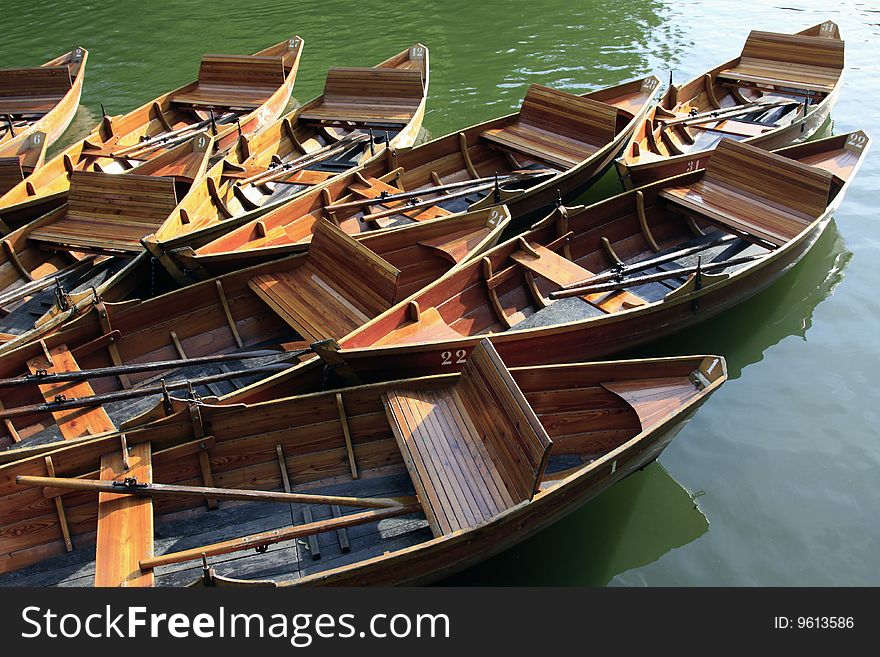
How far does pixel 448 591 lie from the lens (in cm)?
702

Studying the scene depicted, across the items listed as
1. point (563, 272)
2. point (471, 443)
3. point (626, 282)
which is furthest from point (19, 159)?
point (626, 282)

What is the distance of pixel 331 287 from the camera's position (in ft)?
32.9

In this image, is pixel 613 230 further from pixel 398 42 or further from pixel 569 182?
pixel 398 42

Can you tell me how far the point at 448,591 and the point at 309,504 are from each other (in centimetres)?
176

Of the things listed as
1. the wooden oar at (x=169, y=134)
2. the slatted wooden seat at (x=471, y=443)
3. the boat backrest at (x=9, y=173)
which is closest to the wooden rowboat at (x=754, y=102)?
the slatted wooden seat at (x=471, y=443)

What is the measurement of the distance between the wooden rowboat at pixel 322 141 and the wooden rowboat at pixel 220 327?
1.72 m

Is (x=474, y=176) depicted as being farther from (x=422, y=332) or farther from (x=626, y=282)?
(x=422, y=332)

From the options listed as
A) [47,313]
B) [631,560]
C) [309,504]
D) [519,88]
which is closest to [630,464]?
[631,560]

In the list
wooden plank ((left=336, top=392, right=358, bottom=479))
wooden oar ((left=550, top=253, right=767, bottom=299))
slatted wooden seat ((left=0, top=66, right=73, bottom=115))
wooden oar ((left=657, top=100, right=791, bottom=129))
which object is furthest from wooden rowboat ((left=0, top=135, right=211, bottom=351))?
wooden oar ((left=657, top=100, right=791, bottom=129))

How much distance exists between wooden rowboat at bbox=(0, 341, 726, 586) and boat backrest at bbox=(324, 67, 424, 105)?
26.9 ft

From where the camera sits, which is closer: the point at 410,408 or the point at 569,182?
the point at 410,408

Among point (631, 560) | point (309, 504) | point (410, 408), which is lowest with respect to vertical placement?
point (631, 560)

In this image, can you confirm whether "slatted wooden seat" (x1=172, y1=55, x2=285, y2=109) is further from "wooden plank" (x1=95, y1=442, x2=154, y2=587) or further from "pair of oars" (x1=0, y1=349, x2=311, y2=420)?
"wooden plank" (x1=95, y1=442, x2=154, y2=587)

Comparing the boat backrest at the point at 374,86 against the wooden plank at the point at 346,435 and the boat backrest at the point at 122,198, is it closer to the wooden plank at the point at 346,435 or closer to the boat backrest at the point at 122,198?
the boat backrest at the point at 122,198
